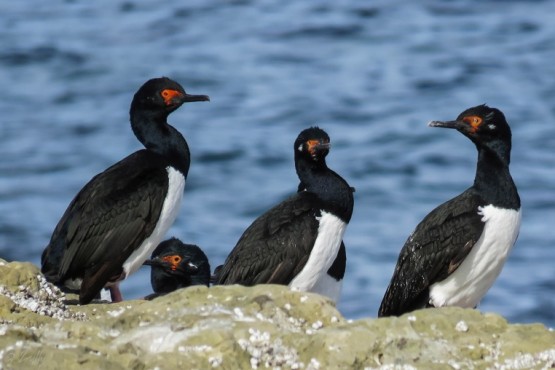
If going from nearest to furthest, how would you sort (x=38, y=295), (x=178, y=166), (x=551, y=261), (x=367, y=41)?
(x=38, y=295) < (x=178, y=166) < (x=551, y=261) < (x=367, y=41)

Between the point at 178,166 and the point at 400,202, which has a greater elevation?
the point at 178,166

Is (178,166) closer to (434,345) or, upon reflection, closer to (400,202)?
(434,345)

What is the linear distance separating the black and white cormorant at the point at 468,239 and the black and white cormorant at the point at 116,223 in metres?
1.92

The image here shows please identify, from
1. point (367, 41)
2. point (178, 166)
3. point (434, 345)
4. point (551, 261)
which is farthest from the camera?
Result: point (367, 41)

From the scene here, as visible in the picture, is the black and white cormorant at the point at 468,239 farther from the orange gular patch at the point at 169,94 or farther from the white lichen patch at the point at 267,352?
the white lichen patch at the point at 267,352

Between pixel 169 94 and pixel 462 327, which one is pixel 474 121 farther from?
pixel 462 327

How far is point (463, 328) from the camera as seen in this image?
24.7 feet

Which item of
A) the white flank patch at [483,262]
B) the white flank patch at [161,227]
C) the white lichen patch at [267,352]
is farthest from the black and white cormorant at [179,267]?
the white lichen patch at [267,352]

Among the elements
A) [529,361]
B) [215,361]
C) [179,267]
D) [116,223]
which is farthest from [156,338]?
[179,267]

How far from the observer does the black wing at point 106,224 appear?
38.2ft

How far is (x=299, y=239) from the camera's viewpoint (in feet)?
37.0

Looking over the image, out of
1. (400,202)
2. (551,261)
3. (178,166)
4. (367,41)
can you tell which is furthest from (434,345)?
(367,41)

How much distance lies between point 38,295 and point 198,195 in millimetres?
22466

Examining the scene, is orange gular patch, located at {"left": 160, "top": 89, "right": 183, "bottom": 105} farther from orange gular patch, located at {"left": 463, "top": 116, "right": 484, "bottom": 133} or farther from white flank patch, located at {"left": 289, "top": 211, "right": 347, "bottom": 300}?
orange gular patch, located at {"left": 463, "top": 116, "right": 484, "bottom": 133}
